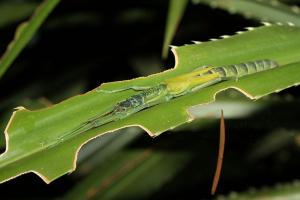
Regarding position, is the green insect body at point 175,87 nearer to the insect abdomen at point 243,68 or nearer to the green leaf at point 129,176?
the insect abdomen at point 243,68

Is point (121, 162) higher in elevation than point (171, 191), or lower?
higher

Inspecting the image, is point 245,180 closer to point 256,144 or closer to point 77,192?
point 256,144

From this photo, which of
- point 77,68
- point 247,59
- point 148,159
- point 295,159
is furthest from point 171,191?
point 247,59

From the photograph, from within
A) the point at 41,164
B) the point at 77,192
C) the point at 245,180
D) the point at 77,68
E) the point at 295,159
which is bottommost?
the point at 245,180

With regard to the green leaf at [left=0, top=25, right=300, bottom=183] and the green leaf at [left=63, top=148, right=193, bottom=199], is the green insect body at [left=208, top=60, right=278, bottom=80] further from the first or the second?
the green leaf at [left=63, top=148, right=193, bottom=199]

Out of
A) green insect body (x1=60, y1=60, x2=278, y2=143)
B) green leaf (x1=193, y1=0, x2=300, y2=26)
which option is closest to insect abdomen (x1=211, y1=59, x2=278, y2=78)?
green insect body (x1=60, y1=60, x2=278, y2=143)

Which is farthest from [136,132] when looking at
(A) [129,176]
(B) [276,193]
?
(B) [276,193]

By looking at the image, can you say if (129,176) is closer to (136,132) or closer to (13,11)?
(136,132)
